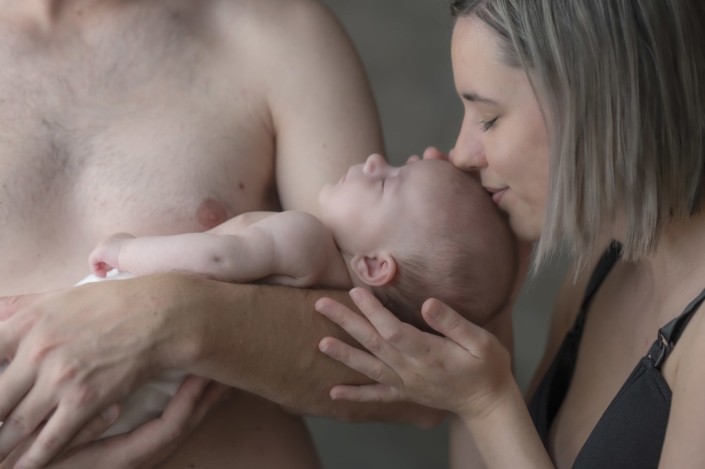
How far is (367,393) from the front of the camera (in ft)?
4.10

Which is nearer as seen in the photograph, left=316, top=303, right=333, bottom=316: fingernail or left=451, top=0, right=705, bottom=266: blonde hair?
left=451, top=0, right=705, bottom=266: blonde hair

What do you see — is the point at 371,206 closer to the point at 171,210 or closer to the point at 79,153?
the point at 171,210

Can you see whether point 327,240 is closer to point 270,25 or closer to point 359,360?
point 359,360

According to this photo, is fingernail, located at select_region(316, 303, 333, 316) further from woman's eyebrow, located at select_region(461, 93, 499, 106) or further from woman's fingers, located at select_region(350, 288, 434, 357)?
woman's eyebrow, located at select_region(461, 93, 499, 106)

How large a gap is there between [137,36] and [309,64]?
0.40 meters

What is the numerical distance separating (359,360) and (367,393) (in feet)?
0.30

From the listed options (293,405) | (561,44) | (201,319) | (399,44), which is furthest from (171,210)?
(399,44)

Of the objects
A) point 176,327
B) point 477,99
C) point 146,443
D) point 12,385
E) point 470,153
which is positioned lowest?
point 146,443

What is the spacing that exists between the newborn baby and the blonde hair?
21 cm

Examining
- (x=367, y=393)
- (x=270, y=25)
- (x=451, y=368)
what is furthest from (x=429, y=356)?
(x=270, y=25)

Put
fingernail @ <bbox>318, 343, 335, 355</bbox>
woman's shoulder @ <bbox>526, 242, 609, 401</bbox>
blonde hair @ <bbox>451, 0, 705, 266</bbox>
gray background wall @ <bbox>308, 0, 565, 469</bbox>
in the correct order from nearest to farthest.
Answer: blonde hair @ <bbox>451, 0, 705, 266</bbox>
fingernail @ <bbox>318, 343, 335, 355</bbox>
woman's shoulder @ <bbox>526, 242, 609, 401</bbox>
gray background wall @ <bbox>308, 0, 565, 469</bbox>

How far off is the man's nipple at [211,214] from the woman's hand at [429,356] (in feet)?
1.14

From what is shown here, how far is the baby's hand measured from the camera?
1.20 meters

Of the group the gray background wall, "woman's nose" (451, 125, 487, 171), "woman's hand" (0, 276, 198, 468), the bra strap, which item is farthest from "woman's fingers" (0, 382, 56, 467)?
the gray background wall
